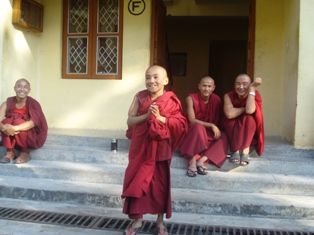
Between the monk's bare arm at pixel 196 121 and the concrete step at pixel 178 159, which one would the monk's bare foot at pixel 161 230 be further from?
the monk's bare arm at pixel 196 121

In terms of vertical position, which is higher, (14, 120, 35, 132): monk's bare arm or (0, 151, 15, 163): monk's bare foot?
(14, 120, 35, 132): monk's bare arm

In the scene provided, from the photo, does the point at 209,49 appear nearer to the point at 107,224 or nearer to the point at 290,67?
the point at 290,67

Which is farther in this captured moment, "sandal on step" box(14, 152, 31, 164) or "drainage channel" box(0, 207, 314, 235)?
"sandal on step" box(14, 152, 31, 164)

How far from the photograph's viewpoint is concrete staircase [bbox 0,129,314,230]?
391cm

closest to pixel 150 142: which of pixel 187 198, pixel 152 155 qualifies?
pixel 152 155

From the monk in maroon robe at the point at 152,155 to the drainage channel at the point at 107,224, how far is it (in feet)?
0.78

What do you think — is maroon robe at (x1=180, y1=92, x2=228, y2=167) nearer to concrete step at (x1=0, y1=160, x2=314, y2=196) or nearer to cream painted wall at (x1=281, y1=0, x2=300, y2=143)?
concrete step at (x1=0, y1=160, x2=314, y2=196)

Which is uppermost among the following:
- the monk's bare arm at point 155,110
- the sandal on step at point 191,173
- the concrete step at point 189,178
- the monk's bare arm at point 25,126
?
the monk's bare arm at point 155,110

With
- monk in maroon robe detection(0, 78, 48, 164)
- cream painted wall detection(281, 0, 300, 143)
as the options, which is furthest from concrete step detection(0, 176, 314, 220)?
cream painted wall detection(281, 0, 300, 143)

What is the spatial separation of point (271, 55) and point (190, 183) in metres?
2.72

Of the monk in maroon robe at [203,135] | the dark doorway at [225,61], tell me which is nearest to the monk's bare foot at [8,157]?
the monk in maroon robe at [203,135]

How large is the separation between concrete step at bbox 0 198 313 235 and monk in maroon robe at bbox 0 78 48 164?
3.24 feet

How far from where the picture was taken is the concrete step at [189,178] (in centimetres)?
426

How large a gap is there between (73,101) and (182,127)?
3.64 metres
